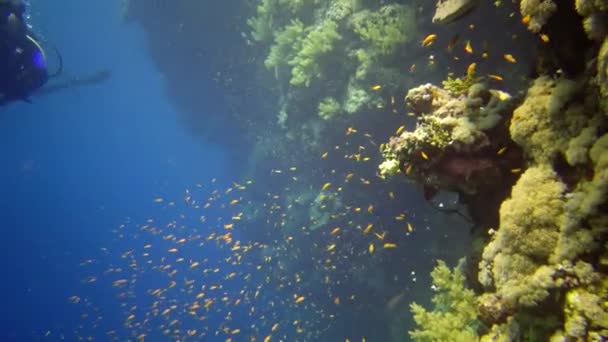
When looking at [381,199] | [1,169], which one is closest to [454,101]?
[381,199]

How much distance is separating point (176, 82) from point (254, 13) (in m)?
7.40

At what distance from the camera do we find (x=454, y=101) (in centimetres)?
483

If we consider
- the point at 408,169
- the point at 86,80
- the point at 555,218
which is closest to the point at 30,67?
the point at 408,169

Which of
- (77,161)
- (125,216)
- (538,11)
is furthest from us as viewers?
(77,161)

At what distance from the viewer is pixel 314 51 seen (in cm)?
1018

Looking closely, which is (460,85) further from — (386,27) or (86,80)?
(86,80)

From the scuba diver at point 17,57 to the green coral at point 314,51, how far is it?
20.0ft

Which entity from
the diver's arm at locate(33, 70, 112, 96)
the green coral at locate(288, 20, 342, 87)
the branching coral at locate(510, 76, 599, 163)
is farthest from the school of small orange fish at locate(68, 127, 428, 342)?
the diver's arm at locate(33, 70, 112, 96)

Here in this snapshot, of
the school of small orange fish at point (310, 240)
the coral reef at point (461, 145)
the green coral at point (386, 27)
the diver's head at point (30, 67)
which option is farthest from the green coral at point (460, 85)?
the diver's head at point (30, 67)

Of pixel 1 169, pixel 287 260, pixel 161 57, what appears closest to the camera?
pixel 287 260

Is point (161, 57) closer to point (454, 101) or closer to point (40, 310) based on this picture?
point (454, 101)

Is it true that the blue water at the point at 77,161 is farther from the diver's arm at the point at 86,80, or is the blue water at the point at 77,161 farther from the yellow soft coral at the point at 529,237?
the yellow soft coral at the point at 529,237

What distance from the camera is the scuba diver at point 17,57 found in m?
8.42

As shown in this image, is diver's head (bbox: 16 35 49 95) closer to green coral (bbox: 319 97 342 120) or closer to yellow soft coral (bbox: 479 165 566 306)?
green coral (bbox: 319 97 342 120)
